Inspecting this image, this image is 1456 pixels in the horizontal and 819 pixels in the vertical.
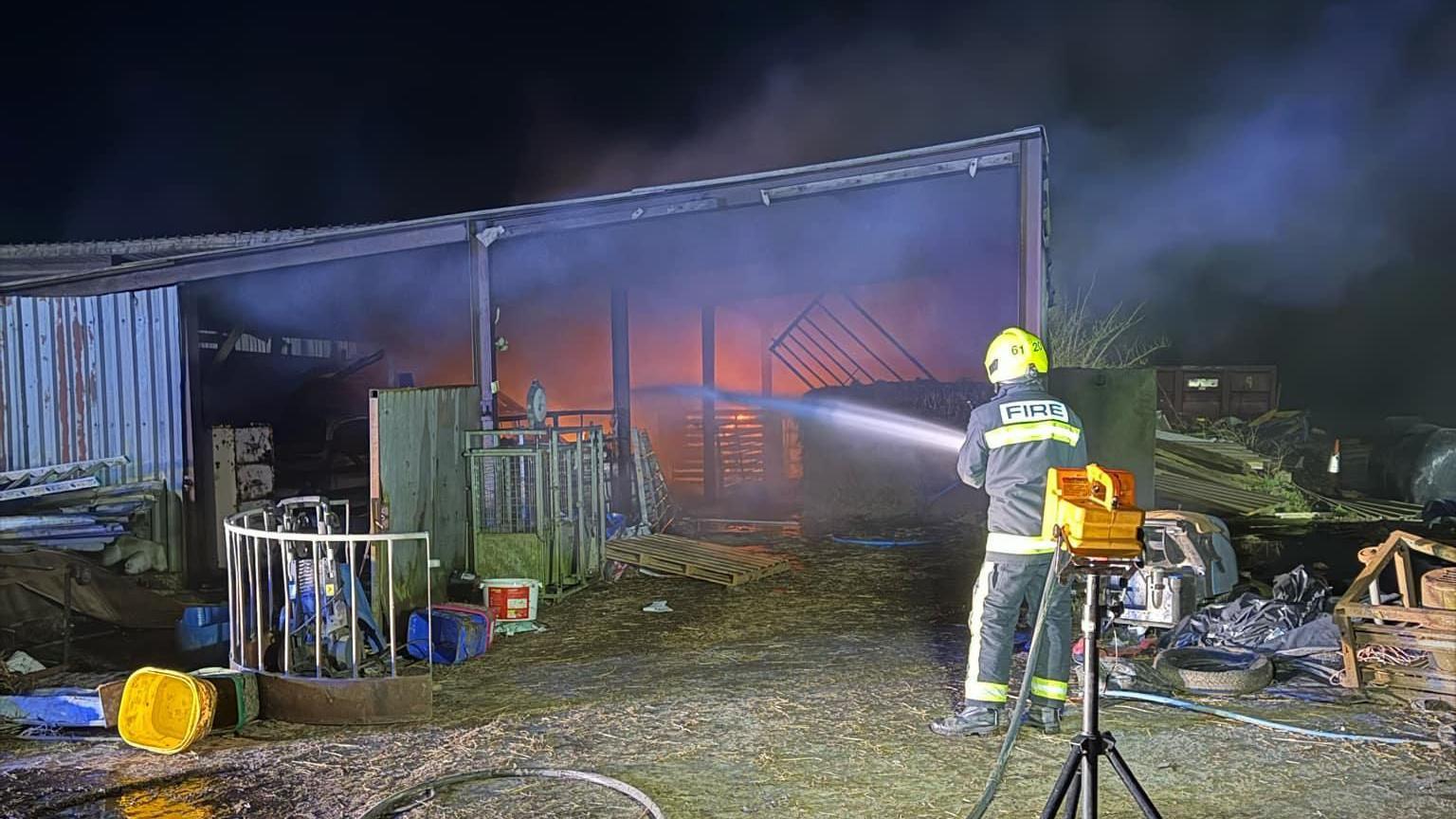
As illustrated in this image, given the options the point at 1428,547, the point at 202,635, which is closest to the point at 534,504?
the point at 202,635

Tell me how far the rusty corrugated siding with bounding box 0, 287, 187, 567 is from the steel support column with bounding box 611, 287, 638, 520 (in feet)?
17.3

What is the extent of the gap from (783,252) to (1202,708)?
34.5 feet

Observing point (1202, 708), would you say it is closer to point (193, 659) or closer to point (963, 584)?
point (963, 584)

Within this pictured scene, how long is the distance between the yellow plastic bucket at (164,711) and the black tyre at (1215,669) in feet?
18.6

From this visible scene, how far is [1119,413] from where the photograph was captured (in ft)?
27.6

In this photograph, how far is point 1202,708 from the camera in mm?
5453

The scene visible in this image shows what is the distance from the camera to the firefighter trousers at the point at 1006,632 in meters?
5.10

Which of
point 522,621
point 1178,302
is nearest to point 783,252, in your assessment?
point 522,621

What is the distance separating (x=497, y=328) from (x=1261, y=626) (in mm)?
11731

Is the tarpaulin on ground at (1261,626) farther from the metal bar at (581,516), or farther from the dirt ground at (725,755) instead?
the metal bar at (581,516)

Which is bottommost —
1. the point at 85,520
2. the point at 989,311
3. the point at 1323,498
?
the point at 1323,498

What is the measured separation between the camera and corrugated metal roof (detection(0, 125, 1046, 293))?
9.12 meters

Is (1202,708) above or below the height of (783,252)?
below

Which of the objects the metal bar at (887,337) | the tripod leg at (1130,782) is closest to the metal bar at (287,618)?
the tripod leg at (1130,782)
